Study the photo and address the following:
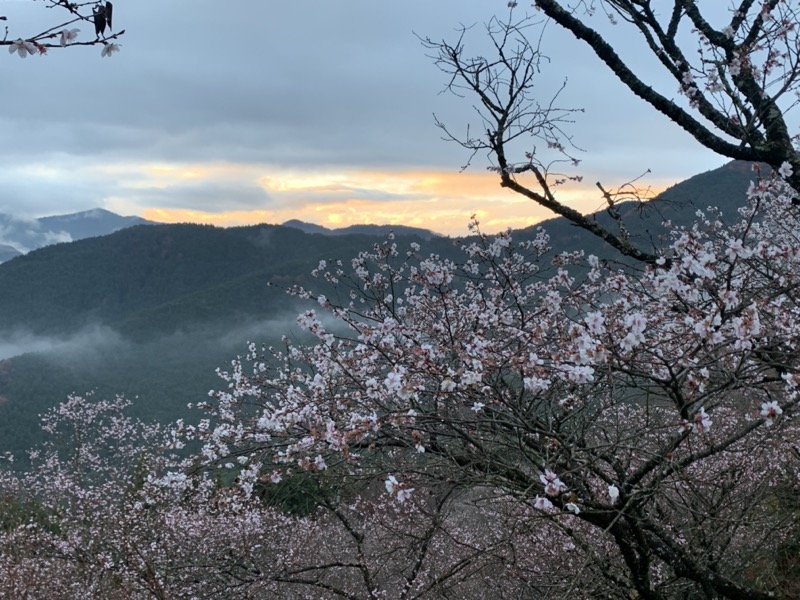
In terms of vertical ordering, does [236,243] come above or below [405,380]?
above

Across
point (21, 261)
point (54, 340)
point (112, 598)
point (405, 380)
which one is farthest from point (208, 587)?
point (21, 261)

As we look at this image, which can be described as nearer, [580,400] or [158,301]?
[580,400]

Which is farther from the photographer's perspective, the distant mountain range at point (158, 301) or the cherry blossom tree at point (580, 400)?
the distant mountain range at point (158, 301)

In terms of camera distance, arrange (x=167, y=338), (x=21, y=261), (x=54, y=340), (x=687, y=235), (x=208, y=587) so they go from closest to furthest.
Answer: (x=687, y=235)
(x=208, y=587)
(x=167, y=338)
(x=54, y=340)
(x=21, y=261)

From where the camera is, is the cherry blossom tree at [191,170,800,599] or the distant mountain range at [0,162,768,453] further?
the distant mountain range at [0,162,768,453]

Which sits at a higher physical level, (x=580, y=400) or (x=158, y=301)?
(x=580, y=400)

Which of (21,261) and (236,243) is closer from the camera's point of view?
(21,261)

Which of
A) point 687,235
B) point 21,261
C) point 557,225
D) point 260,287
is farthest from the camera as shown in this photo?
point 21,261

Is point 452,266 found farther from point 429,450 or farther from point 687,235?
point 687,235
